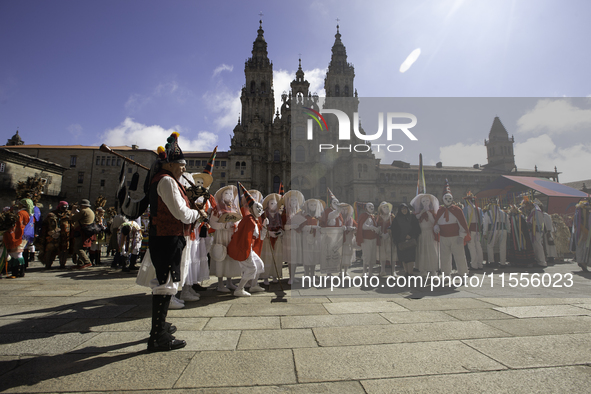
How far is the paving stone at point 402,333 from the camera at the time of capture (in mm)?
2910

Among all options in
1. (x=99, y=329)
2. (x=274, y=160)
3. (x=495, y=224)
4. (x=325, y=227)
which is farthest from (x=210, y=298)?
(x=274, y=160)

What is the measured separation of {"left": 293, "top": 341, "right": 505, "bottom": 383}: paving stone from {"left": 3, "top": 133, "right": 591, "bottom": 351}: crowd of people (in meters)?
1.31

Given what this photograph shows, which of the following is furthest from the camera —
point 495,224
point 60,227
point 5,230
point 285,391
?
point 495,224

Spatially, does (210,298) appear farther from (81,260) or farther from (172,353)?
(81,260)

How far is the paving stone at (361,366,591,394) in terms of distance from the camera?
1.96m

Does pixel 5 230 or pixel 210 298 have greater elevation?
pixel 5 230

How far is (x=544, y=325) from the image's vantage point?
11.1 feet

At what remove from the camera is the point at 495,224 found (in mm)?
9734

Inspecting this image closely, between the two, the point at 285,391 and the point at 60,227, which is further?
the point at 60,227

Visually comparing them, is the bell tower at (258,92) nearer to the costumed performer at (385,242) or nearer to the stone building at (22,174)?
the stone building at (22,174)

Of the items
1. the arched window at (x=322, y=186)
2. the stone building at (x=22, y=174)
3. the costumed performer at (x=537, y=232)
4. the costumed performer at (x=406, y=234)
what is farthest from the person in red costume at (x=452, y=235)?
the arched window at (x=322, y=186)

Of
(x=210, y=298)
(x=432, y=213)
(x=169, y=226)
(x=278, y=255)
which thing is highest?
(x=432, y=213)

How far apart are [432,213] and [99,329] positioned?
275 inches

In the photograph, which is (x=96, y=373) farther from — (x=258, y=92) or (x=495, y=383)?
(x=258, y=92)
